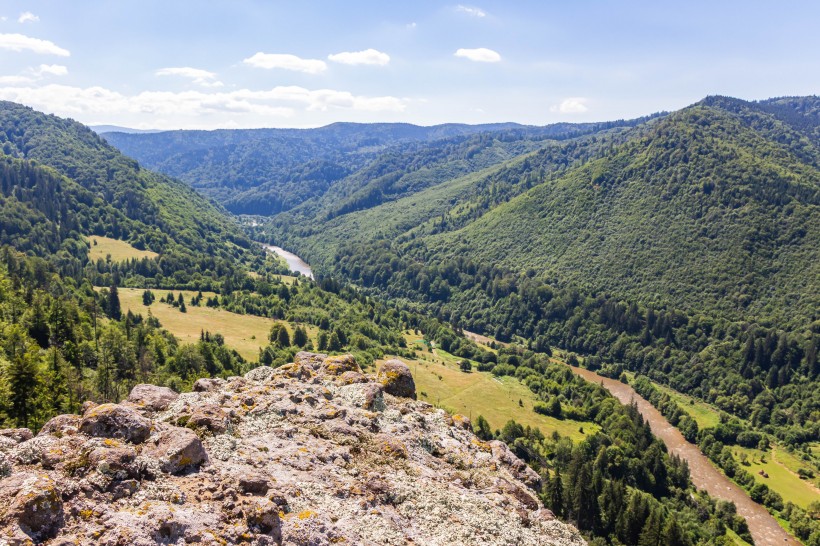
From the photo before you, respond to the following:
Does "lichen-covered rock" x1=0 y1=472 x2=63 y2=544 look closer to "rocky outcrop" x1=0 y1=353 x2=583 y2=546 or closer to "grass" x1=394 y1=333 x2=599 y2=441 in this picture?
"rocky outcrop" x1=0 y1=353 x2=583 y2=546

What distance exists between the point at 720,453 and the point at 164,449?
16540 centimetres

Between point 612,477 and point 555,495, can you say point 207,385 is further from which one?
point 612,477

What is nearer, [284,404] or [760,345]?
[284,404]

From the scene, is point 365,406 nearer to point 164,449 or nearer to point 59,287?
point 164,449

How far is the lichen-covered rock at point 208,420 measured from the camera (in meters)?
27.4

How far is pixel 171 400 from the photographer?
32094mm

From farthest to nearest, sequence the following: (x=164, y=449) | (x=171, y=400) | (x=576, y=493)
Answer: (x=576, y=493)
(x=171, y=400)
(x=164, y=449)

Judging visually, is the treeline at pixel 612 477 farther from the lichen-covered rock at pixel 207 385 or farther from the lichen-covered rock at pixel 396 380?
the lichen-covered rock at pixel 207 385

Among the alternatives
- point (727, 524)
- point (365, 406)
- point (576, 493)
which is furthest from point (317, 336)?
point (365, 406)

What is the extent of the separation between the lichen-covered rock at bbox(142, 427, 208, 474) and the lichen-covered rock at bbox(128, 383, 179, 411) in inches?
262

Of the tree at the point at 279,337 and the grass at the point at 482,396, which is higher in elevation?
the tree at the point at 279,337

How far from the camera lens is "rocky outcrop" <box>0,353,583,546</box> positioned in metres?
19.2

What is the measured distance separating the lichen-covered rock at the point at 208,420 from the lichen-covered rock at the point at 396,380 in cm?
1519

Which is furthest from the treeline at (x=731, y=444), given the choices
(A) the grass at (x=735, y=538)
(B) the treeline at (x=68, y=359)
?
(B) the treeline at (x=68, y=359)
